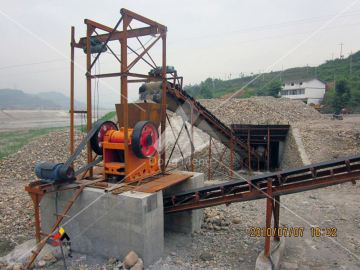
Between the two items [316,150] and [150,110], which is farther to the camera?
[316,150]

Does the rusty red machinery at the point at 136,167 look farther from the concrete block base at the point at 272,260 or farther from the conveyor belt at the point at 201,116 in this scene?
the conveyor belt at the point at 201,116

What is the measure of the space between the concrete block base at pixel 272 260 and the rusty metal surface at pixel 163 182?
2630mm

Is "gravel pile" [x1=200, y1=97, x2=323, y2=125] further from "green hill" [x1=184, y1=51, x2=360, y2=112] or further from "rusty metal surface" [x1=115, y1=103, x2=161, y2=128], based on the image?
"green hill" [x1=184, y1=51, x2=360, y2=112]

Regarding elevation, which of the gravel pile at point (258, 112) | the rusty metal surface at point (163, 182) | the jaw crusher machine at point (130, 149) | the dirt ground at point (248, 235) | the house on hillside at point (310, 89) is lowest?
the dirt ground at point (248, 235)

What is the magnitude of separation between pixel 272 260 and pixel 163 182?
121 inches

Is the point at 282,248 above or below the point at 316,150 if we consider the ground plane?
below

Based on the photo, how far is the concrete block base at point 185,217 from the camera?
8508 mm

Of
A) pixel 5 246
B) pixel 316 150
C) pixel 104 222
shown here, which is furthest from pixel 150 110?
pixel 316 150

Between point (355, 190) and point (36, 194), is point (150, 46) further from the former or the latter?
point (355, 190)

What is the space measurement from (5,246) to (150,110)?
493 cm

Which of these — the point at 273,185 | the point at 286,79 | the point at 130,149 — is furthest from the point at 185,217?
the point at 286,79

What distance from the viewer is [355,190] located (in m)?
11.7

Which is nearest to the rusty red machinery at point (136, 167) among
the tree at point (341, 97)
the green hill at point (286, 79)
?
the tree at point (341, 97)

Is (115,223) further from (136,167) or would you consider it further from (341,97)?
(341,97)
